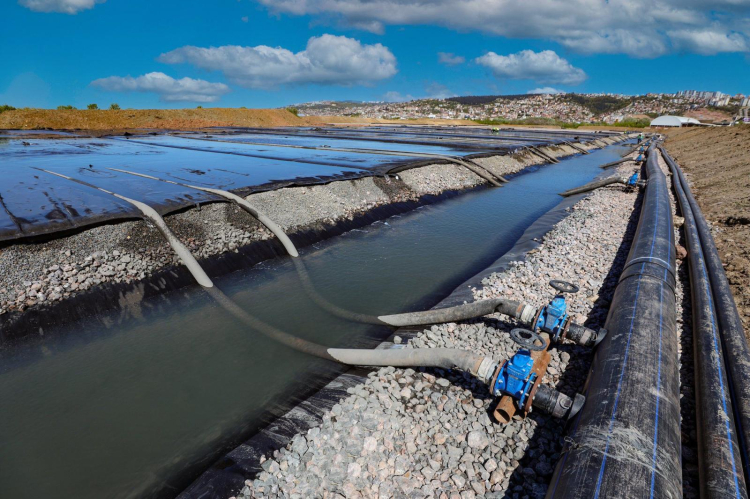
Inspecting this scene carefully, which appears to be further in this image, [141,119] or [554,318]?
[141,119]

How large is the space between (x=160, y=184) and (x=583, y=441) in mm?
16007

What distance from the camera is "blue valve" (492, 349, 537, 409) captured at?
4344 mm

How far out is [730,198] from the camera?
46.8 feet

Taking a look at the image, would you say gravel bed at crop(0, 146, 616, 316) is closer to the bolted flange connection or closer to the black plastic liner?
the black plastic liner

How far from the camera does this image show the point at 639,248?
7.96m

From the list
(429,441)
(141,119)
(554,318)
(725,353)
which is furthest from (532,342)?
(141,119)

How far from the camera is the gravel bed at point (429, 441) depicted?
13.0 feet

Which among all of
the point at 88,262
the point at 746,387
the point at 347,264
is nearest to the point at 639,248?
the point at 746,387

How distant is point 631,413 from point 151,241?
11.1 m

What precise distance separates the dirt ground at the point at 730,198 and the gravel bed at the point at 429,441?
13.7 feet

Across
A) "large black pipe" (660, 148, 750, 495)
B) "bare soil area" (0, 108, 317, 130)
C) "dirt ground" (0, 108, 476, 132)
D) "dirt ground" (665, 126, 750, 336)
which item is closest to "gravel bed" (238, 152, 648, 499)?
"large black pipe" (660, 148, 750, 495)

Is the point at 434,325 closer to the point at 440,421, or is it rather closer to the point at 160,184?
the point at 440,421

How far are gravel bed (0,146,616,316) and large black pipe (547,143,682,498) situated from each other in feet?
31.8

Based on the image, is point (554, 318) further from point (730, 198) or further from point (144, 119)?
point (144, 119)
